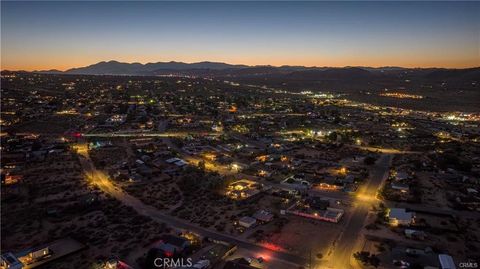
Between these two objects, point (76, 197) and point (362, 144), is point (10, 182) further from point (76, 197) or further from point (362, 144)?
point (362, 144)

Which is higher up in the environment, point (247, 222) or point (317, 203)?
point (317, 203)

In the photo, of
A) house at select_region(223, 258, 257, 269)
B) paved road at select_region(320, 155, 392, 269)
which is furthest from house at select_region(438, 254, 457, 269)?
house at select_region(223, 258, 257, 269)

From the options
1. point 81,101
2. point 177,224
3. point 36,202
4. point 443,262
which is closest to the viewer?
point 443,262

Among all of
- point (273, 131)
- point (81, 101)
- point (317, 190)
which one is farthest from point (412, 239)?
point (81, 101)

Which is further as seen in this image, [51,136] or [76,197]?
[51,136]

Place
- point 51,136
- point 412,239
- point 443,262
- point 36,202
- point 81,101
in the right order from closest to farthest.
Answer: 1. point 443,262
2. point 412,239
3. point 36,202
4. point 51,136
5. point 81,101

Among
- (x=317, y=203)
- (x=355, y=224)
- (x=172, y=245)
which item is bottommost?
(x=355, y=224)

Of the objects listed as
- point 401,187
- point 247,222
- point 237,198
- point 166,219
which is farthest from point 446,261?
point 166,219

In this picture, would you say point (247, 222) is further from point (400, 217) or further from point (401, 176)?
point (401, 176)
